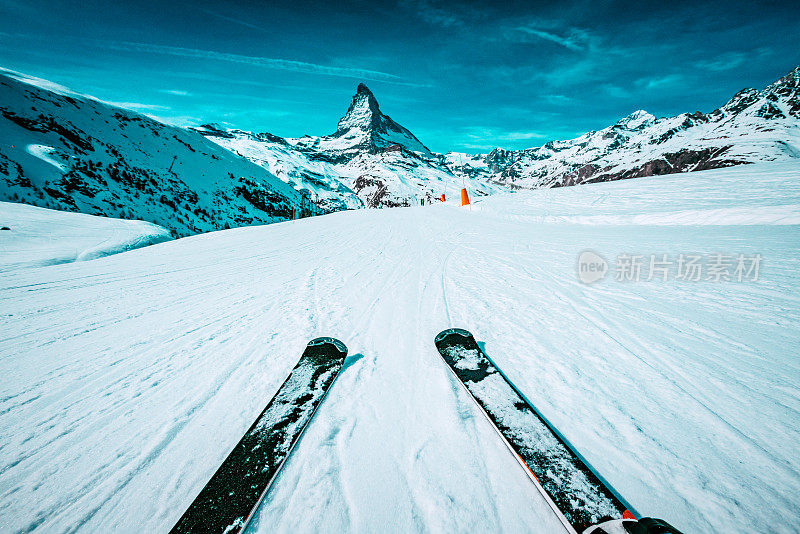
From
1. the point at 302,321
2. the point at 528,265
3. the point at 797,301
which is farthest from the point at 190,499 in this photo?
the point at 797,301

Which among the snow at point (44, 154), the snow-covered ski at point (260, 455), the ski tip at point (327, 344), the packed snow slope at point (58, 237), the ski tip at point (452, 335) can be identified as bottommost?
the snow-covered ski at point (260, 455)

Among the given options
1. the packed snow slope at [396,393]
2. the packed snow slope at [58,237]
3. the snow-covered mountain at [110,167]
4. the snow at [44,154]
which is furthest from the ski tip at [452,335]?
the snow at [44,154]

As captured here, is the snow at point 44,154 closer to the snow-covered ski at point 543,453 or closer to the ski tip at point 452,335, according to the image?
the ski tip at point 452,335

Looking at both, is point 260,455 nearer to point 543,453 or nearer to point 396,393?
point 396,393

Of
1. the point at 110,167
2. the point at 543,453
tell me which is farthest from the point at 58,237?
the point at 110,167

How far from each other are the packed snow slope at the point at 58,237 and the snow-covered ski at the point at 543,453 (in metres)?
8.79

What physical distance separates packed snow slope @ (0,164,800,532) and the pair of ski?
93 mm

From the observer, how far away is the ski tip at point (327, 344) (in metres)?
2.83

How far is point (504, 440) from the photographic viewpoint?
1820 millimetres

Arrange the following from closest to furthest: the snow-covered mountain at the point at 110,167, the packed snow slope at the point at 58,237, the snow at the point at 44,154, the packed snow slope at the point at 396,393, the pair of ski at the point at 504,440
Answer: the pair of ski at the point at 504,440 < the packed snow slope at the point at 396,393 < the packed snow slope at the point at 58,237 < the snow-covered mountain at the point at 110,167 < the snow at the point at 44,154

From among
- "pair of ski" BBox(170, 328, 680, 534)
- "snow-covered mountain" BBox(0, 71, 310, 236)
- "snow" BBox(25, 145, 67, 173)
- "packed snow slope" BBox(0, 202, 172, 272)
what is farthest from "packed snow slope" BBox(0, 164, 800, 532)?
"snow" BBox(25, 145, 67, 173)

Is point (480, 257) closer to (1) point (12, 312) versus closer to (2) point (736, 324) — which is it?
(2) point (736, 324)

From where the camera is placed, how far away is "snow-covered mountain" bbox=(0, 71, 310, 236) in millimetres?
15398

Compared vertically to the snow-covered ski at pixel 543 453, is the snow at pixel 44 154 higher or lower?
higher
